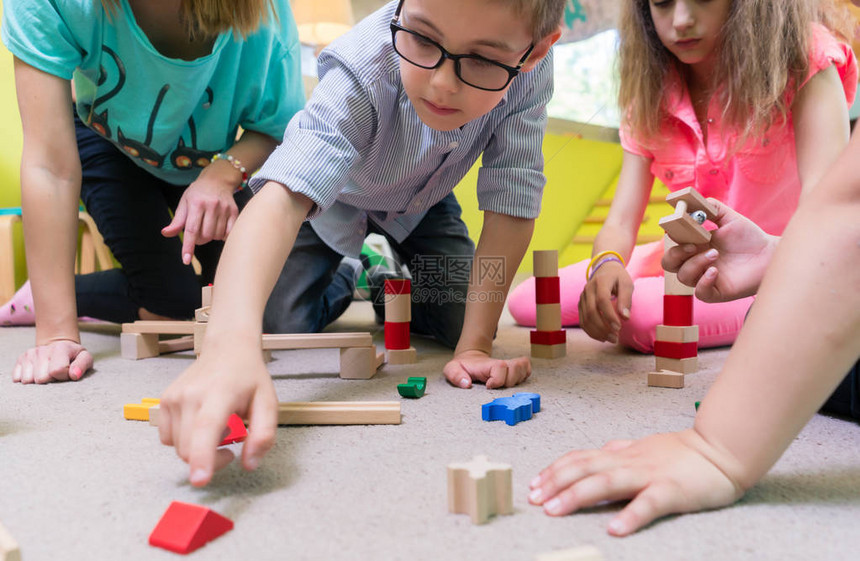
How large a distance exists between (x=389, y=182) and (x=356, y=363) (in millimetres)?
330

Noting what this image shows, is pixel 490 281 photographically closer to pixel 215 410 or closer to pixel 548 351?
pixel 548 351

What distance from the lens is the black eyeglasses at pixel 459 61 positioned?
0.74 meters

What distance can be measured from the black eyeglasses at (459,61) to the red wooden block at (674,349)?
47cm

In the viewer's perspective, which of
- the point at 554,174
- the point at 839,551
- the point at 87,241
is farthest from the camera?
the point at 87,241

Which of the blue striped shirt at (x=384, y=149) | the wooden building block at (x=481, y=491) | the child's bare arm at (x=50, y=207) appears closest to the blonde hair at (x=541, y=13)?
the blue striped shirt at (x=384, y=149)

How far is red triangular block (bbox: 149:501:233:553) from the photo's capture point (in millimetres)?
425

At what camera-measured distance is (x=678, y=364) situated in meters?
0.95

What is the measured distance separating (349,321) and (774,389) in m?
→ 1.32

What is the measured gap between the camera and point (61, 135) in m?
1.01

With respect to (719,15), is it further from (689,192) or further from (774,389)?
(774,389)

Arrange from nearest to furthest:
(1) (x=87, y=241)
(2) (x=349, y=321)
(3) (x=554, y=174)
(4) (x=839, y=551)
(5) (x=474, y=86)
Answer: (4) (x=839, y=551), (5) (x=474, y=86), (3) (x=554, y=174), (2) (x=349, y=321), (1) (x=87, y=241)

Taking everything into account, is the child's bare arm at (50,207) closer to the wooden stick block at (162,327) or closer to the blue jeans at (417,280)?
the wooden stick block at (162,327)

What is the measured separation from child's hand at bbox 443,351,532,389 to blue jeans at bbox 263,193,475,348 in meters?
0.36

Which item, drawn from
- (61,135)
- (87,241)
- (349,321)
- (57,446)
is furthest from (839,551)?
(87,241)
